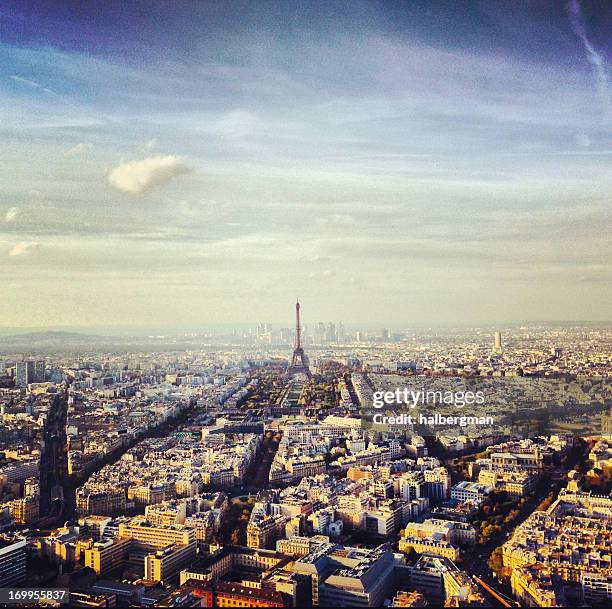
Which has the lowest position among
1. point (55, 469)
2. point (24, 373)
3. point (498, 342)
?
point (55, 469)

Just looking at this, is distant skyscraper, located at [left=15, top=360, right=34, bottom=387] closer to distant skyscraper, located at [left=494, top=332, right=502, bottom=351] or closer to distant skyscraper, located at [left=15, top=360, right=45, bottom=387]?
distant skyscraper, located at [left=15, top=360, right=45, bottom=387]

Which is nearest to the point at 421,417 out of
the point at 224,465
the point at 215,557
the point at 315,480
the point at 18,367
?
the point at 315,480

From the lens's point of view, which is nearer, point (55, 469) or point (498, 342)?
point (55, 469)

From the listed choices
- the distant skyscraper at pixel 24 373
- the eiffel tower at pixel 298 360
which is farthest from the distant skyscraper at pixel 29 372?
the eiffel tower at pixel 298 360

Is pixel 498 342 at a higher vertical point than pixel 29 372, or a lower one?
higher

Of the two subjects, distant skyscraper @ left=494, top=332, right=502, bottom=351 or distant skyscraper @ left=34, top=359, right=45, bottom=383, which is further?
distant skyscraper @ left=34, top=359, right=45, bottom=383

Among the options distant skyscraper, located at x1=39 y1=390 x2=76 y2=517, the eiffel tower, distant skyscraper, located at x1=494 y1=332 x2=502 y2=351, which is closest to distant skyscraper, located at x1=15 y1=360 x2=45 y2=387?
distant skyscraper, located at x1=39 y1=390 x2=76 y2=517

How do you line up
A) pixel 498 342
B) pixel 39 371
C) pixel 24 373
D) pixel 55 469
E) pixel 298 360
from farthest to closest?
pixel 298 360
pixel 39 371
pixel 24 373
pixel 498 342
pixel 55 469

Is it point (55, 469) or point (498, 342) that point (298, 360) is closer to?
point (498, 342)

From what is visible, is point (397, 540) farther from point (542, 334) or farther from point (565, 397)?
point (542, 334)

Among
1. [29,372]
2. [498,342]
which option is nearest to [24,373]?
[29,372]

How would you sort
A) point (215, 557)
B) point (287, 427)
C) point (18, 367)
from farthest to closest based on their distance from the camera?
point (18, 367) < point (287, 427) < point (215, 557)
